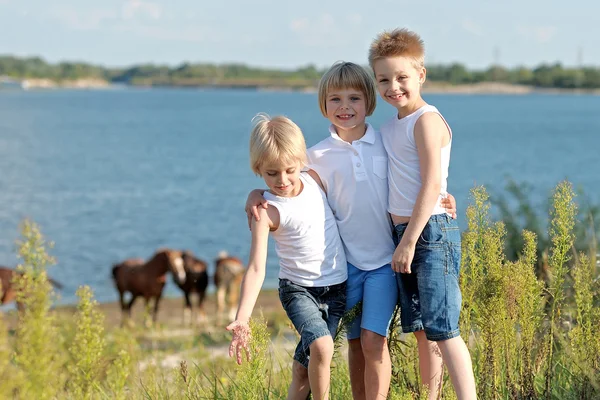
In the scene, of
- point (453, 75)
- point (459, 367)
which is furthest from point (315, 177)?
point (453, 75)

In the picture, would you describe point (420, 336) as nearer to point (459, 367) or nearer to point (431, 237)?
point (459, 367)

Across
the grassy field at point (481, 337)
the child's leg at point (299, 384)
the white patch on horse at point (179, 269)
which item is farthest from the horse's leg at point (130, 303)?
the child's leg at point (299, 384)

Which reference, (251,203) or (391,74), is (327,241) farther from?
(391,74)

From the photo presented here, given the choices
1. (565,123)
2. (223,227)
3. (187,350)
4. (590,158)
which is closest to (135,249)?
A: (223,227)

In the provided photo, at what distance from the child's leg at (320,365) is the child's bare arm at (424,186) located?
1.46 feet

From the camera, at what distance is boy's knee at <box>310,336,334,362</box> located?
3.57 meters

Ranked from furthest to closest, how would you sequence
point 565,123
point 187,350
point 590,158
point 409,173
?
1. point 565,123
2. point 590,158
3. point 187,350
4. point 409,173

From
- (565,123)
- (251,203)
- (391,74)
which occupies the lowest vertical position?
(565,123)

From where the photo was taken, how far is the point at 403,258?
358 cm

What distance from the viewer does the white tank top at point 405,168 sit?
12.2 feet

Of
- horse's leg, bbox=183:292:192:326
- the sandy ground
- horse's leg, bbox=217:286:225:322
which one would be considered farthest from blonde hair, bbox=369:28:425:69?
horse's leg, bbox=217:286:225:322

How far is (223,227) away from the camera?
97.9ft

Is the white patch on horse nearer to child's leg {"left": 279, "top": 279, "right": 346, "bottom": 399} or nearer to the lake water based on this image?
the lake water

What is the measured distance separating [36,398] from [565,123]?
9689cm
